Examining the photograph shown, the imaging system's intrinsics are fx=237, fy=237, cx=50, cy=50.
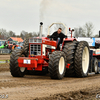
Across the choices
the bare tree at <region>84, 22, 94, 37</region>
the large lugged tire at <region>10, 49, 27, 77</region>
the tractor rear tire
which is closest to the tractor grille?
the large lugged tire at <region>10, 49, 27, 77</region>

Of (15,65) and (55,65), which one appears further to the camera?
(15,65)

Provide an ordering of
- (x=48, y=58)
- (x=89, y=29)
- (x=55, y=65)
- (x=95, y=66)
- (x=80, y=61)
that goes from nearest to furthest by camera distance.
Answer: (x=55, y=65) → (x=48, y=58) → (x=80, y=61) → (x=95, y=66) → (x=89, y=29)

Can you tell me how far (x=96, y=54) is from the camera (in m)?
13.1

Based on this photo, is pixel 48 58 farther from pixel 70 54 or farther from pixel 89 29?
pixel 89 29

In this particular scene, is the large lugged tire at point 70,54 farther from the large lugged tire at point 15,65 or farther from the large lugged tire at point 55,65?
the large lugged tire at point 15,65

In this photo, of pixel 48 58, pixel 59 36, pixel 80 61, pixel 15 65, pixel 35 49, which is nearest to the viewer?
pixel 15 65

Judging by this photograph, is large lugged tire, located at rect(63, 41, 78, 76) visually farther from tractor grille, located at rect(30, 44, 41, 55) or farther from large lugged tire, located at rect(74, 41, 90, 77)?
tractor grille, located at rect(30, 44, 41, 55)

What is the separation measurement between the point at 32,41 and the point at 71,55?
173 centimetres

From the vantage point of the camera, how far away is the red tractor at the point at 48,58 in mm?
8938

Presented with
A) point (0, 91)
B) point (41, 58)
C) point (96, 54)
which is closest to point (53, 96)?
point (0, 91)

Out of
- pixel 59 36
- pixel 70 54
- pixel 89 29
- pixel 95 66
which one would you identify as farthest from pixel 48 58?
pixel 89 29

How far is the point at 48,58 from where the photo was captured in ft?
32.3

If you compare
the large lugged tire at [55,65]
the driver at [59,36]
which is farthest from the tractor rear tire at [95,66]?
the large lugged tire at [55,65]

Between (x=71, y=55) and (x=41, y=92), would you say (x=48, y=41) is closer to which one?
(x=71, y=55)
